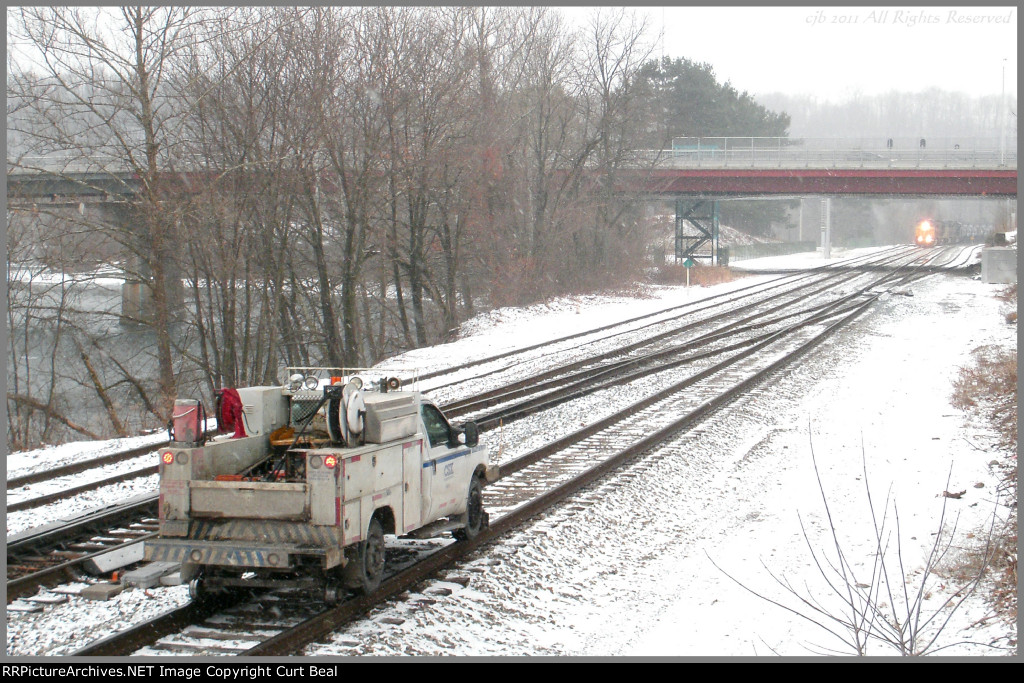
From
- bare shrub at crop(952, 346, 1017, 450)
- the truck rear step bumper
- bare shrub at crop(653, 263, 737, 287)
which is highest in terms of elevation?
bare shrub at crop(653, 263, 737, 287)

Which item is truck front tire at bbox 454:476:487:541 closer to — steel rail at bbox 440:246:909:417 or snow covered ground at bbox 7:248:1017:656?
snow covered ground at bbox 7:248:1017:656

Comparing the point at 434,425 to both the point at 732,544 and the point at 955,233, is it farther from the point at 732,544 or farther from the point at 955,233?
the point at 955,233

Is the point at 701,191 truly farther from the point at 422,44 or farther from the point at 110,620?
the point at 110,620

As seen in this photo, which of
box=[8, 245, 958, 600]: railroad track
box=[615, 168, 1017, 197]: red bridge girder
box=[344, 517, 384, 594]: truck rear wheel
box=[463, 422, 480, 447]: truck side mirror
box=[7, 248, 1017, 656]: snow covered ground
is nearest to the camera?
box=[7, 248, 1017, 656]: snow covered ground

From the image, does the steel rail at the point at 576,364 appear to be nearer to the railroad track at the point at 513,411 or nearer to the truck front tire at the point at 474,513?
the railroad track at the point at 513,411

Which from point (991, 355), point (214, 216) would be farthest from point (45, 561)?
point (991, 355)

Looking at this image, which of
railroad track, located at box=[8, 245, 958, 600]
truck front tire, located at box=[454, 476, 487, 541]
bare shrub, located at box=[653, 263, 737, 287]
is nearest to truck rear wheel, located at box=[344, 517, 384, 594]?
truck front tire, located at box=[454, 476, 487, 541]

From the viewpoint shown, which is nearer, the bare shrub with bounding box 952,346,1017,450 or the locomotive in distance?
the bare shrub with bounding box 952,346,1017,450

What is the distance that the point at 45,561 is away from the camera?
8531 mm

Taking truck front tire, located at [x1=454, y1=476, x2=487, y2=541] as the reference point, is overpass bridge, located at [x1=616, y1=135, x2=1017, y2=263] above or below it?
above

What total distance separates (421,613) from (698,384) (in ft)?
42.2

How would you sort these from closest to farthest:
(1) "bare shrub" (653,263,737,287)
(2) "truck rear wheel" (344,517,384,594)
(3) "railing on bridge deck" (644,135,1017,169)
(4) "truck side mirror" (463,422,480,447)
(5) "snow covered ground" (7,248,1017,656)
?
1. (5) "snow covered ground" (7,248,1017,656)
2. (2) "truck rear wheel" (344,517,384,594)
3. (4) "truck side mirror" (463,422,480,447)
4. (1) "bare shrub" (653,263,737,287)
5. (3) "railing on bridge deck" (644,135,1017,169)

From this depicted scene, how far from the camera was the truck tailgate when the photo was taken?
268 inches

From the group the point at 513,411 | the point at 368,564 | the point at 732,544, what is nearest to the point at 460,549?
the point at 368,564
